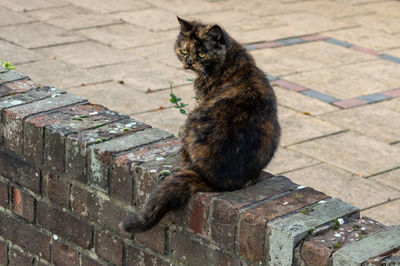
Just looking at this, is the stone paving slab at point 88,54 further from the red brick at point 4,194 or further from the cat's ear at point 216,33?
the cat's ear at point 216,33

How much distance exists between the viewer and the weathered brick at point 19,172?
3733 millimetres

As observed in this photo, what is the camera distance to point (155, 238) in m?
3.23

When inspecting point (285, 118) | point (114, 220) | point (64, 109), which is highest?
point (64, 109)

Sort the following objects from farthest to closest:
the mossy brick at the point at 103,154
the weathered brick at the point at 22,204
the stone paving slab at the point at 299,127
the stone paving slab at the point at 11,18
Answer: the stone paving slab at the point at 11,18 → the stone paving slab at the point at 299,127 → the weathered brick at the point at 22,204 → the mossy brick at the point at 103,154

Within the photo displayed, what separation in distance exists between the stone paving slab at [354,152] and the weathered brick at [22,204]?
3.12 m

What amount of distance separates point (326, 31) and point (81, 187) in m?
7.42

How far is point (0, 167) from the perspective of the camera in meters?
3.96

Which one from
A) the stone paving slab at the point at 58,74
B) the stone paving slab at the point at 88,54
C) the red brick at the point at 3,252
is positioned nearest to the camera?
the red brick at the point at 3,252

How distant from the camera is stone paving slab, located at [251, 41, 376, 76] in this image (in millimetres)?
8750

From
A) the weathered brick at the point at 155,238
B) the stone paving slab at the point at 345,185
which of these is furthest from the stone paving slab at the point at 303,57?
the weathered brick at the point at 155,238

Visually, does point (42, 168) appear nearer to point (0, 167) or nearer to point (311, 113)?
point (0, 167)

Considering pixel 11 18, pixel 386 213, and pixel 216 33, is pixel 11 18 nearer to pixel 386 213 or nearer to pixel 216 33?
pixel 386 213

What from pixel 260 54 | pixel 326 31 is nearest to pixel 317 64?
pixel 260 54

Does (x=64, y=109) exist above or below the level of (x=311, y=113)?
above
